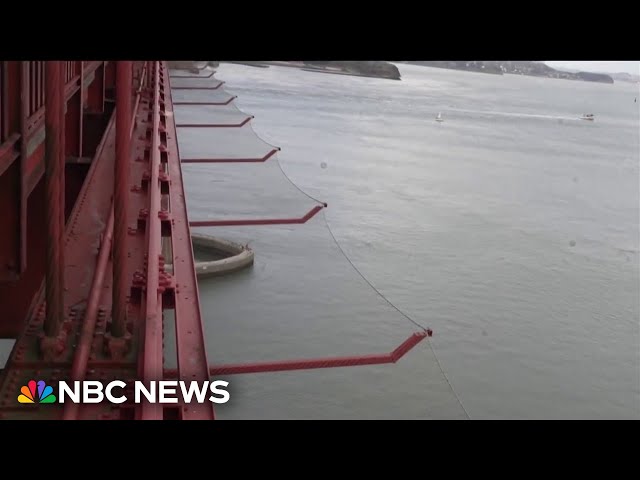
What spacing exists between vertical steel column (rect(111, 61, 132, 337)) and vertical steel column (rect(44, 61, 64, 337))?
163mm

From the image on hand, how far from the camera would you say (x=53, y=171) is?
7.58ft

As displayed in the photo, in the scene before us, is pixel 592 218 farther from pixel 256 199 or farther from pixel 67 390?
pixel 67 390

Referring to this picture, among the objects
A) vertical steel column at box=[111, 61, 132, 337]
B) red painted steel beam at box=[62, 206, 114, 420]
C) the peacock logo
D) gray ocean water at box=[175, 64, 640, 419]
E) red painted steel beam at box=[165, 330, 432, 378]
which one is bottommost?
gray ocean water at box=[175, 64, 640, 419]

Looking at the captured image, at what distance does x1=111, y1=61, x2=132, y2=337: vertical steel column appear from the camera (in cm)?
248

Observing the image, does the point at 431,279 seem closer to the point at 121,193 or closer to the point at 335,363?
the point at 335,363

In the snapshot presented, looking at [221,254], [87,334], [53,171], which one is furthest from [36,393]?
[221,254]

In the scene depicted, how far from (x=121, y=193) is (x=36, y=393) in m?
0.60

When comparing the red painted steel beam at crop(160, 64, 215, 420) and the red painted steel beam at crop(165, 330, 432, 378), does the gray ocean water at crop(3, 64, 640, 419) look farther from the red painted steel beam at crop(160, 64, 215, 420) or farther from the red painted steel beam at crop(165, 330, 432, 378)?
the red painted steel beam at crop(160, 64, 215, 420)

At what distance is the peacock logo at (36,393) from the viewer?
232 centimetres

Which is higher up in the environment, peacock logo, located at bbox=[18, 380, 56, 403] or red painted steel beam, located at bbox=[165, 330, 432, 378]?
peacock logo, located at bbox=[18, 380, 56, 403]

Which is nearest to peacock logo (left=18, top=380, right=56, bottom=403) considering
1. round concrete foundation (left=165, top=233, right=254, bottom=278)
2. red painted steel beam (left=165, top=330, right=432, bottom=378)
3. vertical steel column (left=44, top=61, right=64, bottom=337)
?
vertical steel column (left=44, top=61, right=64, bottom=337)

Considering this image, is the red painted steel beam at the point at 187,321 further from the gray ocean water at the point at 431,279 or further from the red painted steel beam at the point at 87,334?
the gray ocean water at the point at 431,279

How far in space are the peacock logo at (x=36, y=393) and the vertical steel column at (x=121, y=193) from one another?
0.99 feet

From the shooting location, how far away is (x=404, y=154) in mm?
28953
